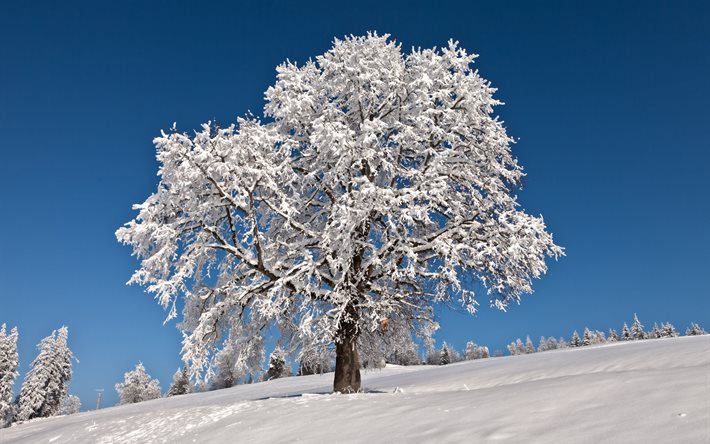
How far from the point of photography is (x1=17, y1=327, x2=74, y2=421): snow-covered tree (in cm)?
5675

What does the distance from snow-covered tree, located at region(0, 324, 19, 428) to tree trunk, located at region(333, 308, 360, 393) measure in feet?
182

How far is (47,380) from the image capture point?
Answer: 58.4 metres

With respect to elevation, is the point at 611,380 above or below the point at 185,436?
above

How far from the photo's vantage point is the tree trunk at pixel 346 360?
39.2 feet

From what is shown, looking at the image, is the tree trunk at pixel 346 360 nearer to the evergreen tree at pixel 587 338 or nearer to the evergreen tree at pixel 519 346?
the evergreen tree at pixel 587 338

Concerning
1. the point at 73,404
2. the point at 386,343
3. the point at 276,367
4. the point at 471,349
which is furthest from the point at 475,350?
the point at 386,343

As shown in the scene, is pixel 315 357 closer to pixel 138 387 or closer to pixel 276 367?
pixel 276 367

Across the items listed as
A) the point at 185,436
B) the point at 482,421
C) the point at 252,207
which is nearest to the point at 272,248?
the point at 252,207

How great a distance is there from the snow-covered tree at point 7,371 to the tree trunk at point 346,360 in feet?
182

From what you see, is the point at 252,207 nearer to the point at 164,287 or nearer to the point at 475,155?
the point at 164,287

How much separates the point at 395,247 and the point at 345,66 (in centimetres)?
543

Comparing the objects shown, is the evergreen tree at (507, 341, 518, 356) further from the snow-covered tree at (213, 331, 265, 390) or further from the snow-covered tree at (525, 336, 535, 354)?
the snow-covered tree at (213, 331, 265, 390)

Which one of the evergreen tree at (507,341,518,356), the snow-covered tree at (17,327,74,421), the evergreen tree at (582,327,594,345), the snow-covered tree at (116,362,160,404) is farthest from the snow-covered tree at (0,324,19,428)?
the evergreen tree at (507,341,518,356)

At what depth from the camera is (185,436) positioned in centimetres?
820
